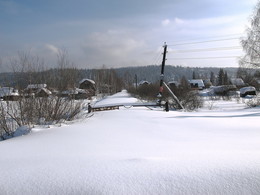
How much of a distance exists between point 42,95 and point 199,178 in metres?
6.05

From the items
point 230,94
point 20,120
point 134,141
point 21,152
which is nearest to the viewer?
point 21,152

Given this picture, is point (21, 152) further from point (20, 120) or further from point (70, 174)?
point (20, 120)

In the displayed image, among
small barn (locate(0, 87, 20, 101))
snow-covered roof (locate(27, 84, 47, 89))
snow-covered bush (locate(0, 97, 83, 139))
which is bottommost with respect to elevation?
snow-covered bush (locate(0, 97, 83, 139))

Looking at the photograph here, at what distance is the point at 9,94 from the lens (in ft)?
21.4

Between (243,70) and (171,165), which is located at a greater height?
(243,70)

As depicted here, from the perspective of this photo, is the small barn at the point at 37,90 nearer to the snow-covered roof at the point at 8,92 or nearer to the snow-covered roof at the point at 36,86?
the snow-covered roof at the point at 36,86

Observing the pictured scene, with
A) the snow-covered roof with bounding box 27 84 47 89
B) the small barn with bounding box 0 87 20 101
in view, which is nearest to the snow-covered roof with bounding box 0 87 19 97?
A: the small barn with bounding box 0 87 20 101

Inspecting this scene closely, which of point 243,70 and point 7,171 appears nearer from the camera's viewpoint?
point 7,171

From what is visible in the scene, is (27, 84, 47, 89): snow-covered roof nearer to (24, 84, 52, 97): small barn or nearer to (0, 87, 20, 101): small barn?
(24, 84, 52, 97): small barn

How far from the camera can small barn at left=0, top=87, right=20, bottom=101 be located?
650 cm

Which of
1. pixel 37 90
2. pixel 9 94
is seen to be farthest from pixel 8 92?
pixel 37 90

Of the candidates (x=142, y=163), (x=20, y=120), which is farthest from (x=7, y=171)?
(x=20, y=120)

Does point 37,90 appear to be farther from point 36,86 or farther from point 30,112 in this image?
point 30,112

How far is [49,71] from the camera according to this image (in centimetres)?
721
